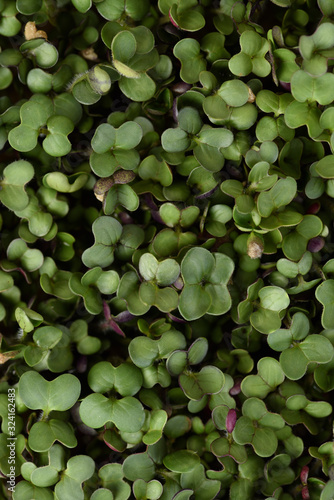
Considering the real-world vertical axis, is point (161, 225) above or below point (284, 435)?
above

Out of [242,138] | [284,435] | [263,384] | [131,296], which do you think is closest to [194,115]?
[242,138]

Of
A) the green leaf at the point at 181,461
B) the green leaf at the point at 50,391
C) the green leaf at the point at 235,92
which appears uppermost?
the green leaf at the point at 235,92

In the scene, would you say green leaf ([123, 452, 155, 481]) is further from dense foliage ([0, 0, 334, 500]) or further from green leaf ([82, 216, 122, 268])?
green leaf ([82, 216, 122, 268])

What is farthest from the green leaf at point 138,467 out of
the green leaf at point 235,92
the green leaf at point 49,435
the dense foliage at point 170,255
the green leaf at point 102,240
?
the green leaf at point 235,92

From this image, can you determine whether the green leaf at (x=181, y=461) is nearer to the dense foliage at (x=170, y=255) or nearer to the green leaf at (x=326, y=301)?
the dense foliage at (x=170, y=255)

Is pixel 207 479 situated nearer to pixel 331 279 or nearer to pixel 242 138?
pixel 331 279

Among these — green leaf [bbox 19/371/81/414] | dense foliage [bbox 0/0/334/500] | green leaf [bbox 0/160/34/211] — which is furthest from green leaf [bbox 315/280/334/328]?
green leaf [bbox 0/160/34/211]

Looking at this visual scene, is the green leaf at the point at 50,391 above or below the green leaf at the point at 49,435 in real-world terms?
above

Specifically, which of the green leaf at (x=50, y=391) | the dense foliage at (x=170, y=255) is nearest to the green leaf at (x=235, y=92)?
the dense foliage at (x=170, y=255)

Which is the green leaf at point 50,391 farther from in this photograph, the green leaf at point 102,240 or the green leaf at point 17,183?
the green leaf at point 17,183
